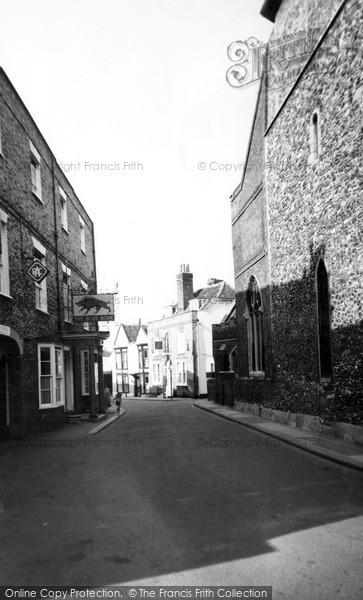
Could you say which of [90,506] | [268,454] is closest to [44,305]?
[268,454]

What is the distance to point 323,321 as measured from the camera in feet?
47.0

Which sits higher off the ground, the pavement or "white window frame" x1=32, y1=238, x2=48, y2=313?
"white window frame" x1=32, y1=238, x2=48, y2=313

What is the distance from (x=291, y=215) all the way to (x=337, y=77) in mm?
4518

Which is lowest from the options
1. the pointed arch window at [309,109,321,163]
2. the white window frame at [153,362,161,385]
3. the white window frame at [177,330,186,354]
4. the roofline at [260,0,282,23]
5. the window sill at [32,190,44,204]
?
the white window frame at [153,362,161,385]

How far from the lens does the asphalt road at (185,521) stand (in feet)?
15.3

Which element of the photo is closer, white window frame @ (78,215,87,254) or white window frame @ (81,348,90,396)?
white window frame @ (81,348,90,396)

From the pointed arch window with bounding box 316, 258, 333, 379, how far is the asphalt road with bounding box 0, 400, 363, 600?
11.6 ft

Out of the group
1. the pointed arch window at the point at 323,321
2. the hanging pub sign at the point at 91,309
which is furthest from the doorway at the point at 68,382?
the pointed arch window at the point at 323,321

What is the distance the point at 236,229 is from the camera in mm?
24328

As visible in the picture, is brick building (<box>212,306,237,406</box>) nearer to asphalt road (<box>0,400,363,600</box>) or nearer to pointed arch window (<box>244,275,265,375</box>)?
pointed arch window (<box>244,275,265,375</box>)

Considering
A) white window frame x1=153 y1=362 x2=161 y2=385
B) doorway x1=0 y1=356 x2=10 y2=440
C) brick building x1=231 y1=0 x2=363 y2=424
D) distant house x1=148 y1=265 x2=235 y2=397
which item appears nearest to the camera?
brick building x1=231 y1=0 x2=363 y2=424

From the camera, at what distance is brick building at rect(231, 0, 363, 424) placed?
12078 millimetres

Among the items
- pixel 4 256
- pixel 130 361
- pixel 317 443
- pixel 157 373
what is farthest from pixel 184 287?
pixel 317 443

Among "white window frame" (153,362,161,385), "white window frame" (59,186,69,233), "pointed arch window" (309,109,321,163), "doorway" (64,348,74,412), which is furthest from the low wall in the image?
"white window frame" (153,362,161,385)
